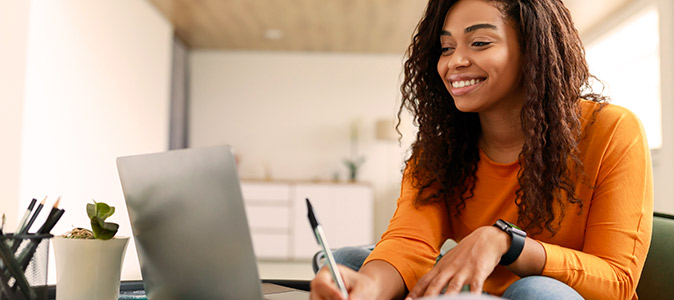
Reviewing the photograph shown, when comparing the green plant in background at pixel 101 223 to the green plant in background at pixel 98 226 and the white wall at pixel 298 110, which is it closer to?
the green plant in background at pixel 98 226

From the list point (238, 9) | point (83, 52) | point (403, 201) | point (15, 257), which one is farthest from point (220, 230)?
point (238, 9)

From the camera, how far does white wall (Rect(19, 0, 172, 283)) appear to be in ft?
9.86

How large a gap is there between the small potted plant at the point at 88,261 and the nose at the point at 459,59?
0.71 m

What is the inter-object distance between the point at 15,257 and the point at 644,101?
4.55m

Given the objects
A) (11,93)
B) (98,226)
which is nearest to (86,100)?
(11,93)

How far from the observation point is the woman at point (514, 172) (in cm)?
90

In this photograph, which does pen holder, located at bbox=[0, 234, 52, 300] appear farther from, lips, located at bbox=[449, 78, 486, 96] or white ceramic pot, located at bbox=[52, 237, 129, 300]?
lips, located at bbox=[449, 78, 486, 96]

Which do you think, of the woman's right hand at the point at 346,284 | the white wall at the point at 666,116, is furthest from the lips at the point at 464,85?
the white wall at the point at 666,116

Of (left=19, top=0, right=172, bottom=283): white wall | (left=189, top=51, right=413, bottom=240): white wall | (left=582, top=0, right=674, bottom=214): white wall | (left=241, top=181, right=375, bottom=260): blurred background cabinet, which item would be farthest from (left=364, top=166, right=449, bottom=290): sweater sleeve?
(left=189, top=51, right=413, bottom=240): white wall

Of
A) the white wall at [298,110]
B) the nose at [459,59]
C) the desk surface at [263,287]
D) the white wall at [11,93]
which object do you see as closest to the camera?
the desk surface at [263,287]

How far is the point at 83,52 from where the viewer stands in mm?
3486

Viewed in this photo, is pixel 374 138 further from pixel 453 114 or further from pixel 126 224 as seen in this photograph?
pixel 453 114

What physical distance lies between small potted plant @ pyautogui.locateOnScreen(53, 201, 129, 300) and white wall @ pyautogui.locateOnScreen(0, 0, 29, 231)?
226 centimetres

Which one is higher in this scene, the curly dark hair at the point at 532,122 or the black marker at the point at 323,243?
the curly dark hair at the point at 532,122
